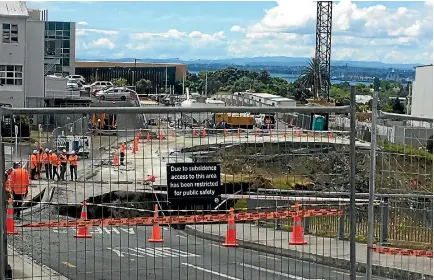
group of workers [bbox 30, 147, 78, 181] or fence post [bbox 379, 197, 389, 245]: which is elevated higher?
group of workers [bbox 30, 147, 78, 181]

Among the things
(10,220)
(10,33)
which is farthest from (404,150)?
(10,33)

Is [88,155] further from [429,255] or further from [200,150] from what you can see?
[429,255]

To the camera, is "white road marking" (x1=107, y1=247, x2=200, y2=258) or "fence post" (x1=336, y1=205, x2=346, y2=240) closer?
"white road marking" (x1=107, y1=247, x2=200, y2=258)

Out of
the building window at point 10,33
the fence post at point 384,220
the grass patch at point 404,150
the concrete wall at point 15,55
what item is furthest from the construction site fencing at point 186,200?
the building window at point 10,33

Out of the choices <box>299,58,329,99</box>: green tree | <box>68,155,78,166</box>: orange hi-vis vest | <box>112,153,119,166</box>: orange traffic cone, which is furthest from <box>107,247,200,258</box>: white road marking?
<box>299,58,329,99</box>: green tree

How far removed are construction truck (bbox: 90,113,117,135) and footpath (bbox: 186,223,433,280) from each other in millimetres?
1203

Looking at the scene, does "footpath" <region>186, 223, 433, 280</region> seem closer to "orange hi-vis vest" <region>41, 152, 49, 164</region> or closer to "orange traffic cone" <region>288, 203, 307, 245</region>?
"orange traffic cone" <region>288, 203, 307, 245</region>

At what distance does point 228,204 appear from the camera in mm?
7770

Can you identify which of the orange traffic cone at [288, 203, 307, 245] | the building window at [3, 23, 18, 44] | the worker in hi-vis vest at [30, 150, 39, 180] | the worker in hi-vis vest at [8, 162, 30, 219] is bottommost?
the orange traffic cone at [288, 203, 307, 245]

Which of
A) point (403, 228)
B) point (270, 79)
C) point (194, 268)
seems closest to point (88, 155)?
point (194, 268)

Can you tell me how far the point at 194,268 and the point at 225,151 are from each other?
1474 mm

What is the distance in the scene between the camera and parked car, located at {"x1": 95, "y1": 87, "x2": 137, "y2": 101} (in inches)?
2618

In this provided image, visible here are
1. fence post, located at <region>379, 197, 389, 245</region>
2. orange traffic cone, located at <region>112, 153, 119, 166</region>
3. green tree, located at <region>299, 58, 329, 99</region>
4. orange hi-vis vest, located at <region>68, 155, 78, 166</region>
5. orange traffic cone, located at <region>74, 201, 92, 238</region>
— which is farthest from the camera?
green tree, located at <region>299, 58, 329, 99</region>

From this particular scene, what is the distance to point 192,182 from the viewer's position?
24.2 ft
